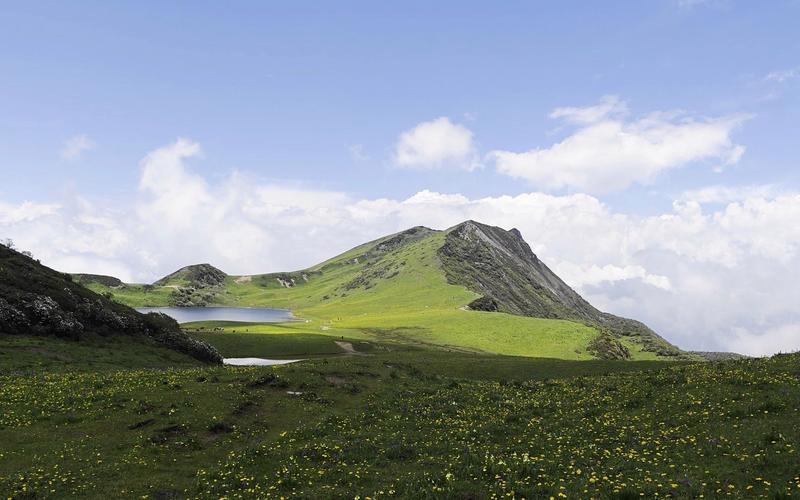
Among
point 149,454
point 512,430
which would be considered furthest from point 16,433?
point 512,430

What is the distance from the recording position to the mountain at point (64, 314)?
5547 cm

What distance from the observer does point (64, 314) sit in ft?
193

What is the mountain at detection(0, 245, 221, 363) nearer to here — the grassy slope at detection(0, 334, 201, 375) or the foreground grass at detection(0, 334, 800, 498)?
the grassy slope at detection(0, 334, 201, 375)

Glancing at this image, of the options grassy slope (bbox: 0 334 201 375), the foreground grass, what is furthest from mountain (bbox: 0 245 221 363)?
the foreground grass

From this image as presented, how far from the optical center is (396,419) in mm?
31469

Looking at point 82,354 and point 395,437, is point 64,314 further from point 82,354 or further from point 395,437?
point 395,437

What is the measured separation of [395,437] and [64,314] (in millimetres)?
53977

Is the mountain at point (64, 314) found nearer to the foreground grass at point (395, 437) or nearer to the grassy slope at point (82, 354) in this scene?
the grassy slope at point (82, 354)

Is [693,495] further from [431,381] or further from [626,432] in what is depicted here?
[431,381]

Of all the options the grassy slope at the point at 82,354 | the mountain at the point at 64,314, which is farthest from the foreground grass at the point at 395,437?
the mountain at the point at 64,314

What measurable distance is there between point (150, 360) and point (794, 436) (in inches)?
2468

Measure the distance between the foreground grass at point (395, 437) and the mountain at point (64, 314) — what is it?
70.7 ft

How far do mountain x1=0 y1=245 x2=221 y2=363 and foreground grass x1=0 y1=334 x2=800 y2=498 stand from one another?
21.5m

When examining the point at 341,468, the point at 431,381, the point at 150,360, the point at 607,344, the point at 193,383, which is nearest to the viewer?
the point at 341,468
